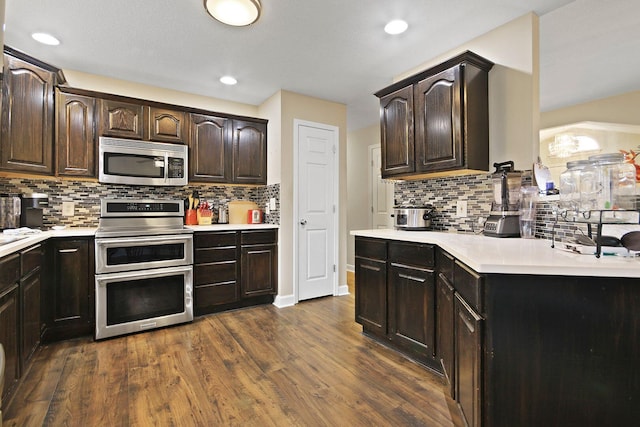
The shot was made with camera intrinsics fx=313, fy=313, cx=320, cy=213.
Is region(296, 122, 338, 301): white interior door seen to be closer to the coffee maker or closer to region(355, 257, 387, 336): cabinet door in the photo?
region(355, 257, 387, 336): cabinet door

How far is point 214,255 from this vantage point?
10.7 ft

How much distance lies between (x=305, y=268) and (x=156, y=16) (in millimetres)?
2777

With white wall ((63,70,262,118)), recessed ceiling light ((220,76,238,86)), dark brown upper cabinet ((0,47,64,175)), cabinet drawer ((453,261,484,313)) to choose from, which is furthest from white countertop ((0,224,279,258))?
cabinet drawer ((453,261,484,313))

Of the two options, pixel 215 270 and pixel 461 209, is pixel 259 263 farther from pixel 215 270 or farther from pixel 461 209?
pixel 461 209

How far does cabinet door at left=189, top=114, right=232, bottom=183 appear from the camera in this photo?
11.5ft

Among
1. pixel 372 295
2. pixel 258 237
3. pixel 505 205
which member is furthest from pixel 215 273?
pixel 505 205

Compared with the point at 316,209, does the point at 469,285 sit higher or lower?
lower

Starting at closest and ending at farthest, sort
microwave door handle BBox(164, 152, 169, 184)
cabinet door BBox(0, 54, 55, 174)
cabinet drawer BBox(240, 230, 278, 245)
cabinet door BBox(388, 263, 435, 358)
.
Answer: cabinet door BBox(388, 263, 435, 358), cabinet door BBox(0, 54, 55, 174), microwave door handle BBox(164, 152, 169, 184), cabinet drawer BBox(240, 230, 278, 245)

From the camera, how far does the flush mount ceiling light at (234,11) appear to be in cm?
202

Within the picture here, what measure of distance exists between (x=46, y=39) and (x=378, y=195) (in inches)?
170

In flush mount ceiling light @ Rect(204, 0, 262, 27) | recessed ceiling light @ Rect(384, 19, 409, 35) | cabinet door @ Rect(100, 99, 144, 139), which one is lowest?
cabinet door @ Rect(100, 99, 144, 139)

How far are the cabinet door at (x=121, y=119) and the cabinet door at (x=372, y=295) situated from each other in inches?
101

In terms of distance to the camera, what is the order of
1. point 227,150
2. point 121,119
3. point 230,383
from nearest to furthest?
point 230,383, point 121,119, point 227,150

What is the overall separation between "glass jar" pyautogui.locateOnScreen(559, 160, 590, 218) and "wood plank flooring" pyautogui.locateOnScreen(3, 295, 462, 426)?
1.23m
